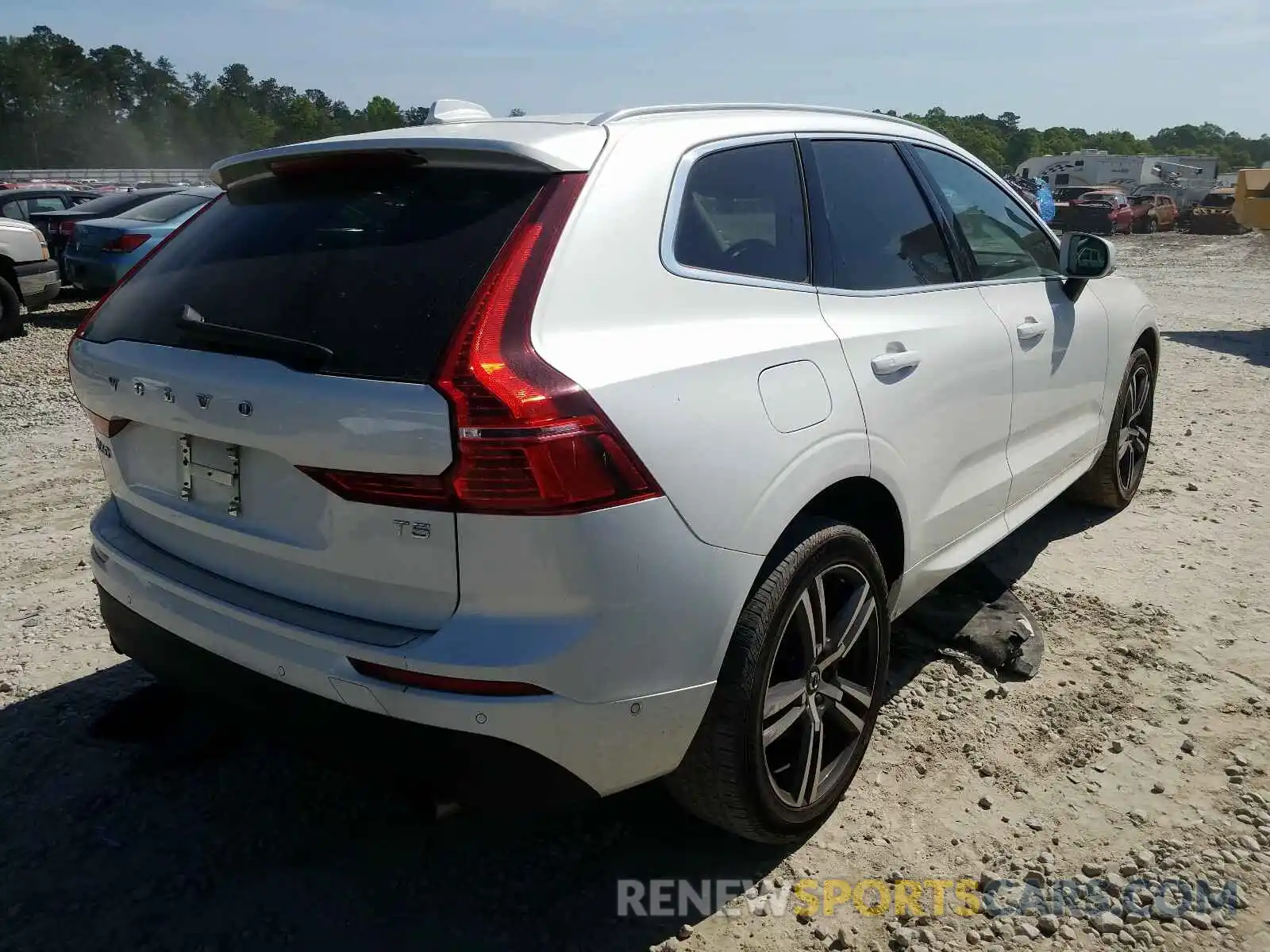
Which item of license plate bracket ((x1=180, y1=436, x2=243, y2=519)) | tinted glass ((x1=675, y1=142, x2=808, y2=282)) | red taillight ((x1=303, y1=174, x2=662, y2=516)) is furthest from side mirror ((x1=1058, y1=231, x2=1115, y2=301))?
license plate bracket ((x1=180, y1=436, x2=243, y2=519))

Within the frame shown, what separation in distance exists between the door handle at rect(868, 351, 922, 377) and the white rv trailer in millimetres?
46716

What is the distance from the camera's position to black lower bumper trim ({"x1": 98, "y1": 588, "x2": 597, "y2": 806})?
2.04 m

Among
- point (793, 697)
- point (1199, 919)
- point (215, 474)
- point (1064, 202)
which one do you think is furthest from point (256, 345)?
point (1064, 202)

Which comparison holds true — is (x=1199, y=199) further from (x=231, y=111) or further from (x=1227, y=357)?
(x=231, y=111)

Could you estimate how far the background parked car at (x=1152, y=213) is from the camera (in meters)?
35.8

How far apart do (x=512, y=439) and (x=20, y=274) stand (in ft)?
36.1

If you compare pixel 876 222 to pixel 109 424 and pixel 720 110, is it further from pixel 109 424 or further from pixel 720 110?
pixel 109 424

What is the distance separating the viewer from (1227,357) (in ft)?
33.8

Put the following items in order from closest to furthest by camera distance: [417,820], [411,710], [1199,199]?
[411,710]
[417,820]
[1199,199]

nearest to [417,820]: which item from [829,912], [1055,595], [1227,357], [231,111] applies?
[829,912]

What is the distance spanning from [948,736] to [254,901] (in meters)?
2.07

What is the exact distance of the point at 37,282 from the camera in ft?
36.1

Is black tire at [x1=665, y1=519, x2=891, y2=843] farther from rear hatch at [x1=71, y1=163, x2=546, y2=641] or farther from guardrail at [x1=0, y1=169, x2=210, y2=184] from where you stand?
guardrail at [x1=0, y1=169, x2=210, y2=184]

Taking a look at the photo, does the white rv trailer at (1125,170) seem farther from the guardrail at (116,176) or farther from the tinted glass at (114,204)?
the guardrail at (116,176)
